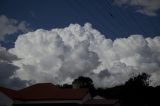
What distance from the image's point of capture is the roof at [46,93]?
6688 cm

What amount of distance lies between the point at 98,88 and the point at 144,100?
34504 millimetres

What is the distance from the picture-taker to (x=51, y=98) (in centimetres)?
6738

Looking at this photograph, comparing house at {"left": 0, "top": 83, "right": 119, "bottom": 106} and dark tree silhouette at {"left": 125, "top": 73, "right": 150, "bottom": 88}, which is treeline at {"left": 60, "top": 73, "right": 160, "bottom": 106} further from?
house at {"left": 0, "top": 83, "right": 119, "bottom": 106}

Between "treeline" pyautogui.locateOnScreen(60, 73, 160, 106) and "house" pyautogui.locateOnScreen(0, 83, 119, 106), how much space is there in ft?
96.6

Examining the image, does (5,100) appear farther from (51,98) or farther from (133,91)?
(133,91)

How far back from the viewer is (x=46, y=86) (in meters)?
76.7

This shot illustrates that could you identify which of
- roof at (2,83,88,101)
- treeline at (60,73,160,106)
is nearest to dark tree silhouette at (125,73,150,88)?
treeline at (60,73,160,106)

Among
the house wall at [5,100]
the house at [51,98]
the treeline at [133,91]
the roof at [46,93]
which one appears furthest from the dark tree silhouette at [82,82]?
the house wall at [5,100]

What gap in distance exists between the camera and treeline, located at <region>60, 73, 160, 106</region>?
9678cm

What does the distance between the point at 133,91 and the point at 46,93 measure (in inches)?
1843

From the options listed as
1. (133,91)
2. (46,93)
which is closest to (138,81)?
(133,91)

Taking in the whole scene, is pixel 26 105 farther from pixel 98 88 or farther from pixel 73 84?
pixel 98 88

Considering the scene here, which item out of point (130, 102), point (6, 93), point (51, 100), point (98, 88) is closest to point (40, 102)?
point (51, 100)

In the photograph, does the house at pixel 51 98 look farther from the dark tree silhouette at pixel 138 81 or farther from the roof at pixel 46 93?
the dark tree silhouette at pixel 138 81
